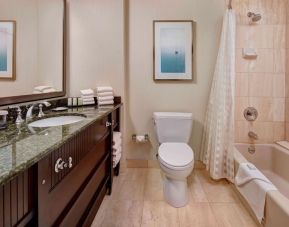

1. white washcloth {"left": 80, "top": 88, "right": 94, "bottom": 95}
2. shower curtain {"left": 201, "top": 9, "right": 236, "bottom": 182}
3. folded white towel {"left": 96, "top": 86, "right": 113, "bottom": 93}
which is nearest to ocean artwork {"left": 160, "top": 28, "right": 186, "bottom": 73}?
shower curtain {"left": 201, "top": 9, "right": 236, "bottom": 182}

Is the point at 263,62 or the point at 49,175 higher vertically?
the point at 263,62

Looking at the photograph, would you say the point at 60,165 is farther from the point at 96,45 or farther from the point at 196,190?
the point at 96,45

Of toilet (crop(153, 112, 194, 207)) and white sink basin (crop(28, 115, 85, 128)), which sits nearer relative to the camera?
white sink basin (crop(28, 115, 85, 128))

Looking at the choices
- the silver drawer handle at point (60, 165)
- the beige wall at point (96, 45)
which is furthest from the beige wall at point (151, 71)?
the silver drawer handle at point (60, 165)

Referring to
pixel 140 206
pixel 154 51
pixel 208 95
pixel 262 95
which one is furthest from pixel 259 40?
pixel 140 206

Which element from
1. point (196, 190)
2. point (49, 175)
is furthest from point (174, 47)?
point (49, 175)

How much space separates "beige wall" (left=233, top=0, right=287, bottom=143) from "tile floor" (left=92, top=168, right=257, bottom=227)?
0.85m

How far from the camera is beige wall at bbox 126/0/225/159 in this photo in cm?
281

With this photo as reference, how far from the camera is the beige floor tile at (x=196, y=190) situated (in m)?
2.22

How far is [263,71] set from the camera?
109 inches

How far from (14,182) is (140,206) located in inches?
59.9

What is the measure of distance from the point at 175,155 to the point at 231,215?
0.65 meters

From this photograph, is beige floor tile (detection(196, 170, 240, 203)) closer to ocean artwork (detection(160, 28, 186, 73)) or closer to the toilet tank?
the toilet tank

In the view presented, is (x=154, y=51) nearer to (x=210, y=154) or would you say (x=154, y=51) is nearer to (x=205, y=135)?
(x=205, y=135)
